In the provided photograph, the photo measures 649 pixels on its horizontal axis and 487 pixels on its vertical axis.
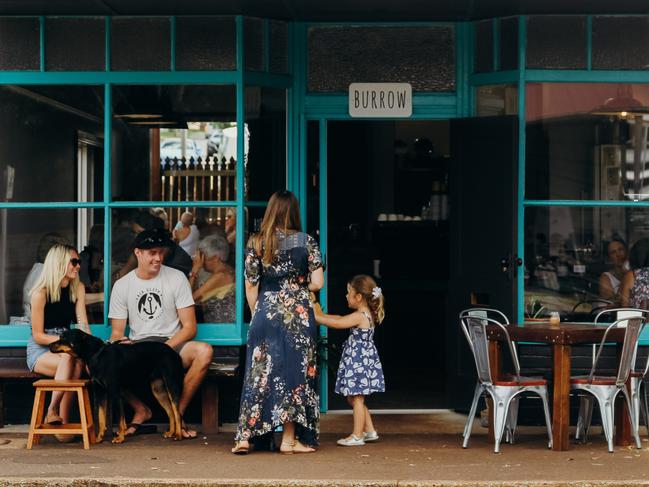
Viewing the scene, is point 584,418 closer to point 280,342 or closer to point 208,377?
point 280,342

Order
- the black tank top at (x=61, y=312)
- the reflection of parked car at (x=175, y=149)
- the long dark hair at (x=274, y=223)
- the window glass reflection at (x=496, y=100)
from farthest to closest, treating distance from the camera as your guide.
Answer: the window glass reflection at (x=496, y=100)
the reflection of parked car at (x=175, y=149)
the black tank top at (x=61, y=312)
the long dark hair at (x=274, y=223)

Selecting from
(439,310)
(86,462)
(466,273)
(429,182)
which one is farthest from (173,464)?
(429,182)

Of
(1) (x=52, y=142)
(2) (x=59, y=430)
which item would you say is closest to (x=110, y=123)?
(1) (x=52, y=142)

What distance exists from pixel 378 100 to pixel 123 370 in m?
3.13

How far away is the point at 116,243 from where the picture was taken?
397 inches

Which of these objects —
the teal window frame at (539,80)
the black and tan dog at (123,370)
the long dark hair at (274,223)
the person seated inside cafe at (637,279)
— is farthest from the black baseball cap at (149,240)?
the person seated inside cafe at (637,279)

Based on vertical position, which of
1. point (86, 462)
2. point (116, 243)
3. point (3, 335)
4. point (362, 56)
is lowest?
point (86, 462)

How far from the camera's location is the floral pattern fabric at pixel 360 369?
9.04 metres

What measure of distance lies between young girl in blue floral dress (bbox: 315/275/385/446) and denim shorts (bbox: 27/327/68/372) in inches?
81.3

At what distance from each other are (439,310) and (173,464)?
226 inches

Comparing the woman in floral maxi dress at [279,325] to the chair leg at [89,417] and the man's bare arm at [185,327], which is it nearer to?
the man's bare arm at [185,327]

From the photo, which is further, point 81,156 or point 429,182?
point 429,182

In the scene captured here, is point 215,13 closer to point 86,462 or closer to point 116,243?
point 116,243

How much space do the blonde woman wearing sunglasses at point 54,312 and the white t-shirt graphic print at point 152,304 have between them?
0.33 metres
